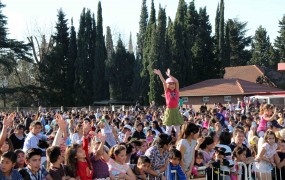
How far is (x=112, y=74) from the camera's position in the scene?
56.3 meters

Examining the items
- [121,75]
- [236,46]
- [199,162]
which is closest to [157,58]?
[121,75]

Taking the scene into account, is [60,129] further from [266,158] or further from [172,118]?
[266,158]

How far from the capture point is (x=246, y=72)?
6125 centimetres

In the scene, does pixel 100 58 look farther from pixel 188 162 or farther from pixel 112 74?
pixel 188 162

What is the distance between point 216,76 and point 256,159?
160 feet

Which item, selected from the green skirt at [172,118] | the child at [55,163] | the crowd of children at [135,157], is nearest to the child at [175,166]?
the crowd of children at [135,157]

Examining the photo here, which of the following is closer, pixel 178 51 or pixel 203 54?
pixel 178 51

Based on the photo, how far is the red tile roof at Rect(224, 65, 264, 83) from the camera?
194 feet

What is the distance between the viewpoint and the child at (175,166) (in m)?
7.53

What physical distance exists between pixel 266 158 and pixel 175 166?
231 cm

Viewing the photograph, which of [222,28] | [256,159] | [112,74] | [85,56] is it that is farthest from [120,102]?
[256,159]

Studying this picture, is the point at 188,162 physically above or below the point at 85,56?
below

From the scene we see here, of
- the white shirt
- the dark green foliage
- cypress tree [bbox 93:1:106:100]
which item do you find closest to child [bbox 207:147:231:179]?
the white shirt

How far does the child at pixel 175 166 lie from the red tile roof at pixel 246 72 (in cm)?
5238
